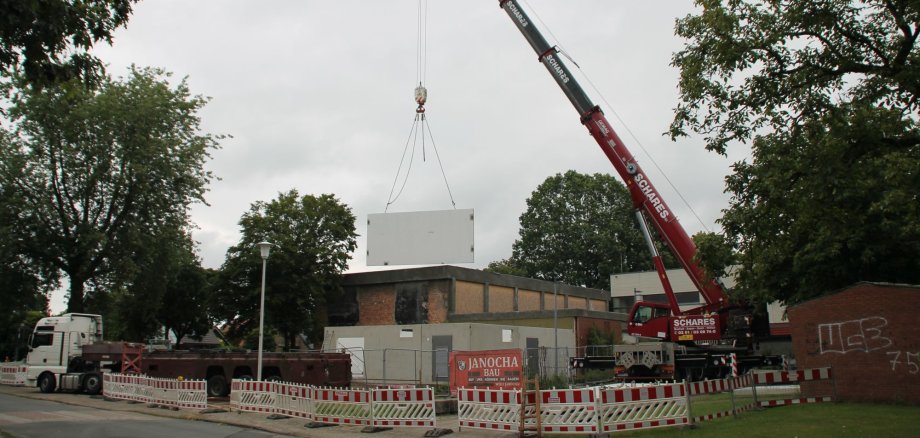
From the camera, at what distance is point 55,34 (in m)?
10.7

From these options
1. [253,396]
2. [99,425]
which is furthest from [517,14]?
[99,425]

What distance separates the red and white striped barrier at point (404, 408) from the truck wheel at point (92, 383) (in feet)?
59.7

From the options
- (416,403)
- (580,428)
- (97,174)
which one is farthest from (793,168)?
(97,174)

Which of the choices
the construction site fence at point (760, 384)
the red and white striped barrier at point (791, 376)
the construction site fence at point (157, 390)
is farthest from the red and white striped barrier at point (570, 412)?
the construction site fence at point (157, 390)

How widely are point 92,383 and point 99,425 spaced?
14.4 meters

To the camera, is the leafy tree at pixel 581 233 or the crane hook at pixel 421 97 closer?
the crane hook at pixel 421 97

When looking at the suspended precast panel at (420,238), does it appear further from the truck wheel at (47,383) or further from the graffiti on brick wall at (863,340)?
the graffiti on brick wall at (863,340)

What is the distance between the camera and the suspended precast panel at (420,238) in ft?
108

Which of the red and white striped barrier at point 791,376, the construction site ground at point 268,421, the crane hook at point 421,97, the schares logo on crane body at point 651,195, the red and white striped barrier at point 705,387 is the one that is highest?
the crane hook at point 421,97

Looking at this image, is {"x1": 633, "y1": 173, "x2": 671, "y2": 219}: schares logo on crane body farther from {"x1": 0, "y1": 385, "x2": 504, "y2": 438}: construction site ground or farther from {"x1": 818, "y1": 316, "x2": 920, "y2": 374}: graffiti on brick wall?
{"x1": 0, "y1": 385, "x2": 504, "y2": 438}: construction site ground

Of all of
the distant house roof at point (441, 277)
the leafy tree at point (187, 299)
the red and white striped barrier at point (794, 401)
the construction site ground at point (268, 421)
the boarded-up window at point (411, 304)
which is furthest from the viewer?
the leafy tree at point (187, 299)

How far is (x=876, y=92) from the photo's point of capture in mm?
13852

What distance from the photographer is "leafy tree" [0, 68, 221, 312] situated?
3556 cm

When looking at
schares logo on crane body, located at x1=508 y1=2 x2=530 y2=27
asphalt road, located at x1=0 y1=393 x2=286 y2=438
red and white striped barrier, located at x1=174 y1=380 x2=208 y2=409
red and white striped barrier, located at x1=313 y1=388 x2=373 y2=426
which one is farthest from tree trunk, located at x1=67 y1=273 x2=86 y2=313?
schares logo on crane body, located at x1=508 y1=2 x2=530 y2=27
